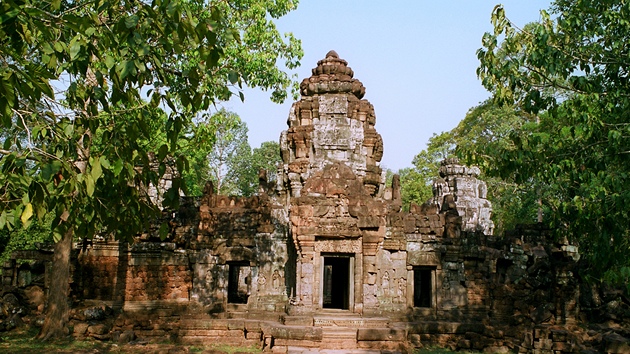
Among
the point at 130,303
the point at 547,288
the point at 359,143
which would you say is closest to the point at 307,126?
the point at 359,143

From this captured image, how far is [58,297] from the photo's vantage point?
37.1ft

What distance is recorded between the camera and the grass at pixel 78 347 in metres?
10.1

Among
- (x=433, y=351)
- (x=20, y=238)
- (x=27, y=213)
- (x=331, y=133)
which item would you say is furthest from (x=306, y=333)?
(x=20, y=238)

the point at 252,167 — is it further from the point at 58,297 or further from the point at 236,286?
the point at 58,297

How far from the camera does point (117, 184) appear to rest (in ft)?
15.0

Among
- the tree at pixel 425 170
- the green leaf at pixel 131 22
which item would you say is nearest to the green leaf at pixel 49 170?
the green leaf at pixel 131 22

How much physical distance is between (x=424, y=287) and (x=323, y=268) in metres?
5.39

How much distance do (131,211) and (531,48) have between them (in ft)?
19.6

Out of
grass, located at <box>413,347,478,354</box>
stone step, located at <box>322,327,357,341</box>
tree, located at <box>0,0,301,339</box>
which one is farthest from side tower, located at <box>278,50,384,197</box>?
tree, located at <box>0,0,301,339</box>

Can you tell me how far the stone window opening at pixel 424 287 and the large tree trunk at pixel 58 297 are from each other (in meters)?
8.09

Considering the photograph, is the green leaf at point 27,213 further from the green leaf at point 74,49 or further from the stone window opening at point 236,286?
the stone window opening at point 236,286

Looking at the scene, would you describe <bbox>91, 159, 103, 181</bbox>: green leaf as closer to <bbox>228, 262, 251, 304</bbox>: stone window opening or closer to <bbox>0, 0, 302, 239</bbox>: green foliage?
<bbox>0, 0, 302, 239</bbox>: green foliage

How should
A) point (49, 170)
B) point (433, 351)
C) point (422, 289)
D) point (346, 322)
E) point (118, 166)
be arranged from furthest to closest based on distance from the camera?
point (422, 289) → point (433, 351) → point (346, 322) → point (118, 166) → point (49, 170)

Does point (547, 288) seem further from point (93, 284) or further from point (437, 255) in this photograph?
point (93, 284)
